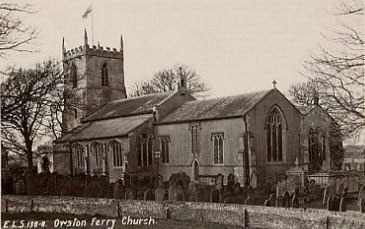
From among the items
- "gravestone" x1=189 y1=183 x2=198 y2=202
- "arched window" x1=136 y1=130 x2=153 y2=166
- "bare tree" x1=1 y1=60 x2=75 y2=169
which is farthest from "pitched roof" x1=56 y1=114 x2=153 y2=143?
"bare tree" x1=1 y1=60 x2=75 y2=169

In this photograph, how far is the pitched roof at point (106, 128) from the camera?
906 inches

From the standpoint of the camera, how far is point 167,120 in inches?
939

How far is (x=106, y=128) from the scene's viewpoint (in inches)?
960

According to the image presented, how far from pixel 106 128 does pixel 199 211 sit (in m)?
12.3

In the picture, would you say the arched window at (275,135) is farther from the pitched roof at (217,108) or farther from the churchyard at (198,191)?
the churchyard at (198,191)

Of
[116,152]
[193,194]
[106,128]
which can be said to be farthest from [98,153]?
[193,194]

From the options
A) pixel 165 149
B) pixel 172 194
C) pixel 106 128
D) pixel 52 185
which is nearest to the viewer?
pixel 172 194

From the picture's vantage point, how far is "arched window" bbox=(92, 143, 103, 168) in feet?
75.6

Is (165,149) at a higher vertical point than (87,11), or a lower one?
lower

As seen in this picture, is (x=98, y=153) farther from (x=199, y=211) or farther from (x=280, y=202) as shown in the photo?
(x=280, y=202)

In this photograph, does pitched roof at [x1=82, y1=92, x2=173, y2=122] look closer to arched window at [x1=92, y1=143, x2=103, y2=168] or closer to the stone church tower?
the stone church tower

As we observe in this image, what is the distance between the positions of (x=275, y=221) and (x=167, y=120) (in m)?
12.8

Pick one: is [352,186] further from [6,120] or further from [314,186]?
[6,120]

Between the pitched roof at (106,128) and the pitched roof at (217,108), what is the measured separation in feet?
4.11
